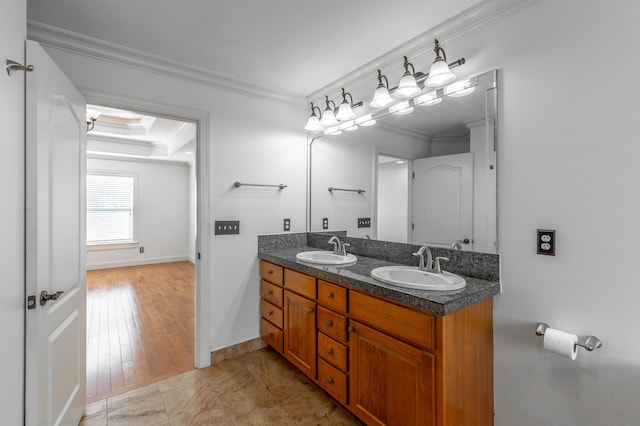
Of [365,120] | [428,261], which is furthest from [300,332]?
[365,120]

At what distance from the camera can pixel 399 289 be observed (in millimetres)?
1387

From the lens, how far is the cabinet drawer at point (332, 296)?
1705 mm

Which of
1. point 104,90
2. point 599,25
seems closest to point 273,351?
point 104,90

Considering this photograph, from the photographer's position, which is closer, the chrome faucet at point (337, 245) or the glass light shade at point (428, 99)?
the glass light shade at point (428, 99)

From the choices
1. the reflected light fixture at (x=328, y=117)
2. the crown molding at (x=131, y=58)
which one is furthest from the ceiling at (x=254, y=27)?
the reflected light fixture at (x=328, y=117)

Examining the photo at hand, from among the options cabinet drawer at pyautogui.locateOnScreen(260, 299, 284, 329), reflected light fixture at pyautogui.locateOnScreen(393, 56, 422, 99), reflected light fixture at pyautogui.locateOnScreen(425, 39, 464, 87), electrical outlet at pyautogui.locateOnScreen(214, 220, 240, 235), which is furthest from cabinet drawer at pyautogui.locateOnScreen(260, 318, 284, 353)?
reflected light fixture at pyautogui.locateOnScreen(425, 39, 464, 87)

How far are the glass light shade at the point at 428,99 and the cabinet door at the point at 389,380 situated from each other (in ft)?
4.71

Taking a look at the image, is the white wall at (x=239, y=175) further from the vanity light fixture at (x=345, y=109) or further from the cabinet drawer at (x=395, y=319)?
the cabinet drawer at (x=395, y=319)

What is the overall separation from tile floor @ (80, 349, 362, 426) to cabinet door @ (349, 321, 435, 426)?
0.99 feet

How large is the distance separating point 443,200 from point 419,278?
Answer: 55cm

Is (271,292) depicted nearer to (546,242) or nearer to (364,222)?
(364,222)

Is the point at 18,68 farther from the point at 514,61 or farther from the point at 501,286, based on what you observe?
the point at 501,286

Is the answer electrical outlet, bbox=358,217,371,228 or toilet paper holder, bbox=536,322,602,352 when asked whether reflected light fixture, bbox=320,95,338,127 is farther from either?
toilet paper holder, bbox=536,322,602,352

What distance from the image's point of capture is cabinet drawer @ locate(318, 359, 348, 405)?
1722mm
